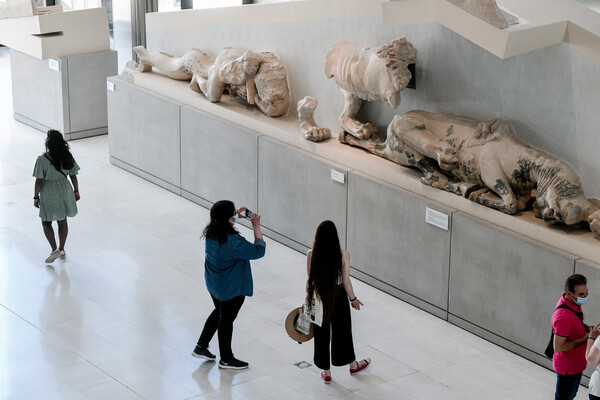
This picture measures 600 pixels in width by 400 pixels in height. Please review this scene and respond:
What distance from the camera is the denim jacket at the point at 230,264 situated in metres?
6.63

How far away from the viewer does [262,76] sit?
400 inches

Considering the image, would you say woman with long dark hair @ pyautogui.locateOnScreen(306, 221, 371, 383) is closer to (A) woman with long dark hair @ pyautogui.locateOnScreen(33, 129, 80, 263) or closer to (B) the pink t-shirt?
(B) the pink t-shirt

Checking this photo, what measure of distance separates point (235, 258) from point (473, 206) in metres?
2.18

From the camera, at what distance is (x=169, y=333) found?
306 inches

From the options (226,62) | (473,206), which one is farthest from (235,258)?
(226,62)

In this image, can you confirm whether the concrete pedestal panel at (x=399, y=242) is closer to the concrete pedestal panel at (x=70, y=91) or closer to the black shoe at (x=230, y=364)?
the black shoe at (x=230, y=364)

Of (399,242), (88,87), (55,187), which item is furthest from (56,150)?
(88,87)

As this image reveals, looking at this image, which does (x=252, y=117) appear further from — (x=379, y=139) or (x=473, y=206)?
(x=473, y=206)

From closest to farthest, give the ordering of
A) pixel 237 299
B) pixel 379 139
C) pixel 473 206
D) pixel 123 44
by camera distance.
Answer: pixel 237 299 → pixel 473 206 → pixel 379 139 → pixel 123 44

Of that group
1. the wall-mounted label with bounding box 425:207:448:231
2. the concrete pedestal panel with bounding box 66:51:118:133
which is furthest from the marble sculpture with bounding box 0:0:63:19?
the wall-mounted label with bounding box 425:207:448:231

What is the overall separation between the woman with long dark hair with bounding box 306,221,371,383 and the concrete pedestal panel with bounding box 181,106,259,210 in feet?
11.7

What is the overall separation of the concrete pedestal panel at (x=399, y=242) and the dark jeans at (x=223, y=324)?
6.33 ft

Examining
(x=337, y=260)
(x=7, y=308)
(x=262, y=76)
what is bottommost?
(x=7, y=308)

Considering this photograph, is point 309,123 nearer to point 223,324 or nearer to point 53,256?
point 53,256
